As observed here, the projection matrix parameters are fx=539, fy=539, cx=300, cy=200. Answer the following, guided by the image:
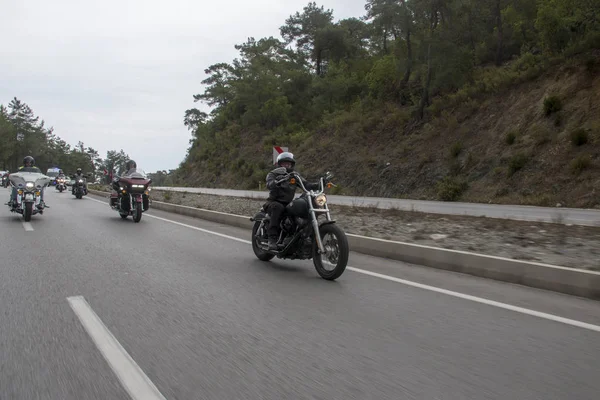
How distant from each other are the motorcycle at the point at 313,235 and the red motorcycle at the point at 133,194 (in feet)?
24.7

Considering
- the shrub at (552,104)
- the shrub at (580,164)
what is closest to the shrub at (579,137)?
the shrub at (580,164)

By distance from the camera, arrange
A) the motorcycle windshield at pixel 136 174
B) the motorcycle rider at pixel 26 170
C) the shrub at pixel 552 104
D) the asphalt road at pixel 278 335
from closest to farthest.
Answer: the asphalt road at pixel 278 335 → the motorcycle rider at pixel 26 170 → the motorcycle windshield at pixel 136 174 → the shrub at pixel 552 104

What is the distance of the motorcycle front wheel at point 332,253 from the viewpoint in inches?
261

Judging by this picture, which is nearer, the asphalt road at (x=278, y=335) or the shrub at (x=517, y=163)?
the asphalt road at (x=278, y=335)

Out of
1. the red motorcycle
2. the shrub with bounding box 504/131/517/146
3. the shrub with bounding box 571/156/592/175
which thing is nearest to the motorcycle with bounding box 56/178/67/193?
the red motorcycle

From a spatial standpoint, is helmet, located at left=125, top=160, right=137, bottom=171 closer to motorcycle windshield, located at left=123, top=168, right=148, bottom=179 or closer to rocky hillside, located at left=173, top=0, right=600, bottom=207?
motorcycle windshield, located at left=123, top=168, right=148, bottom=179

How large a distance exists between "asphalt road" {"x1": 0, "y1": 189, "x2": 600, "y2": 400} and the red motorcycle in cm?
672

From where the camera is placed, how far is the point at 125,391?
10.4 ft

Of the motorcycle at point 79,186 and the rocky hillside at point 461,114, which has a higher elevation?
the rocky hillside at point 461,114

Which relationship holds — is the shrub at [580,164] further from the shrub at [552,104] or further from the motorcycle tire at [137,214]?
the motorcycle tire at [137,214]

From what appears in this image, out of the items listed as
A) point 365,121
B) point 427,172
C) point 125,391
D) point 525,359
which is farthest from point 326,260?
point 365,121

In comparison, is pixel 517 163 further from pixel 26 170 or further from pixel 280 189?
pixel 26 170

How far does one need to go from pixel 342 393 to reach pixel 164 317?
2.20 metres

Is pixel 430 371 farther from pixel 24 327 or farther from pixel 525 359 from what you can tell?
pixel 24 327
